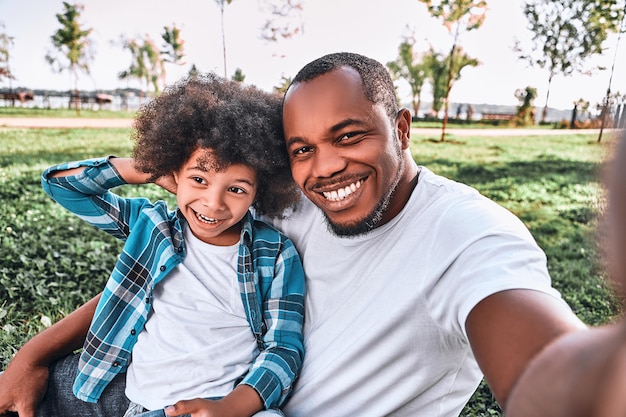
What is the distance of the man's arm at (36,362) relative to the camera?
6.10 ft

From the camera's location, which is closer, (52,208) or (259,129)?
(259,129)

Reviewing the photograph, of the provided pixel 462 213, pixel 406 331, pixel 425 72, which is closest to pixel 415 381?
pixel 406 331

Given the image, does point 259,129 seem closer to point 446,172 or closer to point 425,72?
point 446,172

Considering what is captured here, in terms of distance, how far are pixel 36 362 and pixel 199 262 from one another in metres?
0.71

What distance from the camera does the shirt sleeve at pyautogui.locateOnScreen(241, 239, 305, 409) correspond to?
169 centimetres

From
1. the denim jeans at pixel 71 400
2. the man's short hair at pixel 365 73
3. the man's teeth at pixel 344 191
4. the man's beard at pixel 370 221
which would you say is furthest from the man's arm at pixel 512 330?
the denim jeans at pixel 71 400

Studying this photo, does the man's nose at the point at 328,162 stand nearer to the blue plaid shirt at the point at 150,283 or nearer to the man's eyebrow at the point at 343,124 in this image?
the man's eyebrow at the point at 343,124

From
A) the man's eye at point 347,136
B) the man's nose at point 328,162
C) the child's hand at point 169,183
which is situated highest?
the man's eye at point 347,136

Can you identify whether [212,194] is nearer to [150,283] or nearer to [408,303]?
[150,283]

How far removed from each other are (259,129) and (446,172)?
8.87m

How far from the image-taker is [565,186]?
987cm

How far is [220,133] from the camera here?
1.97m

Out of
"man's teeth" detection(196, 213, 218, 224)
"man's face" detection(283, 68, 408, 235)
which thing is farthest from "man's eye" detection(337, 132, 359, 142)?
"man's teeth" detection(196, 213, 218, 224)

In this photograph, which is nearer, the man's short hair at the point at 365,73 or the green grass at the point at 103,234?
the man's short hair at the point at 365,73
